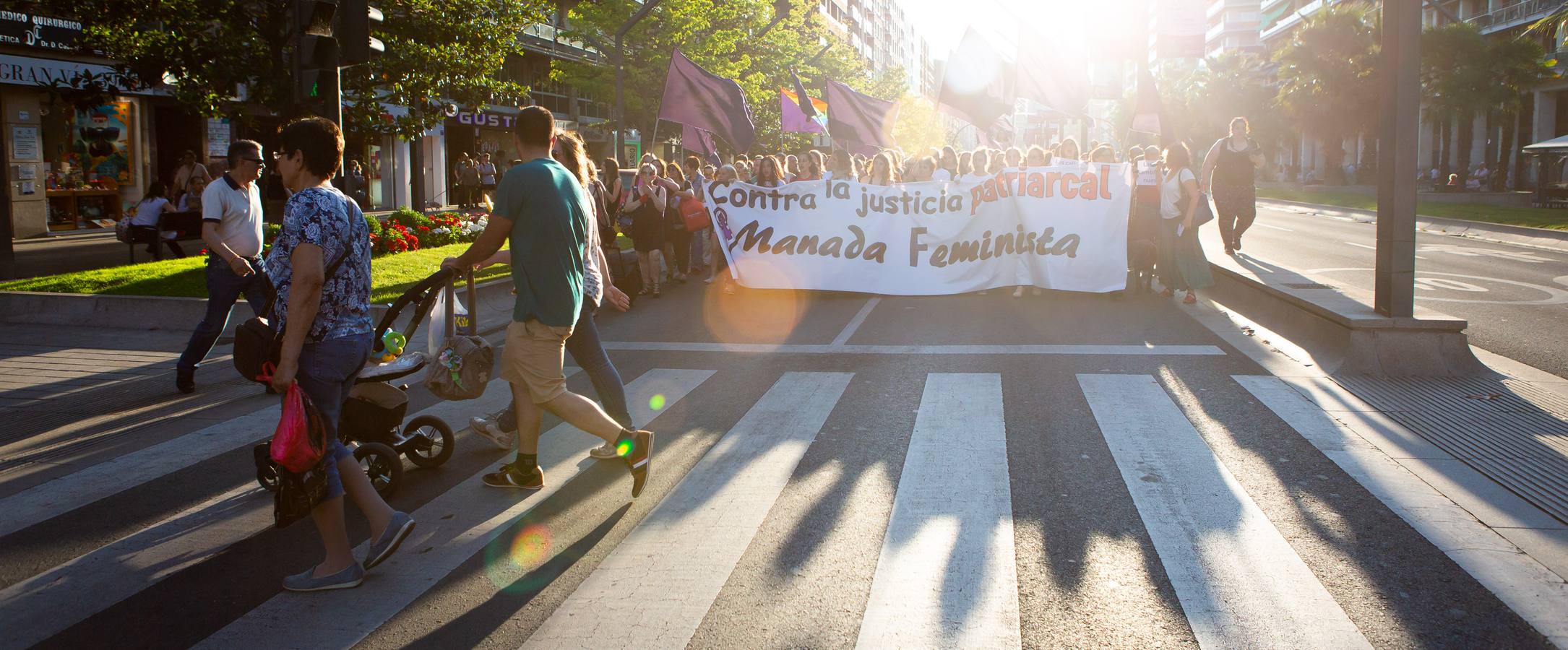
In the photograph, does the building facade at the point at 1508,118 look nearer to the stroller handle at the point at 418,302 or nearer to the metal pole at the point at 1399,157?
the metal pole at the point at 1399,157

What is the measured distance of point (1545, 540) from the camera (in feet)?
14.8

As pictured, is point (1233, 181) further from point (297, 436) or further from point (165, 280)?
point (297, 436)

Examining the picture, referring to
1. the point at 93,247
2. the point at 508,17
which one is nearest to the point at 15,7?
the point at 508,17

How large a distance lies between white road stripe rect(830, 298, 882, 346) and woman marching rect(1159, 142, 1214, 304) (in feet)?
10.2

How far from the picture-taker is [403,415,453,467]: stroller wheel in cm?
575

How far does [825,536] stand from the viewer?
4.68 meters

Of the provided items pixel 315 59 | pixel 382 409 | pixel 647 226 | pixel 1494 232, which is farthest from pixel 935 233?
pixel 1494 232

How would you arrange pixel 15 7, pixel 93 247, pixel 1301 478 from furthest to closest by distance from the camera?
1. pixel 93 247
2. pixel 15 7
3. pixel 1301 478

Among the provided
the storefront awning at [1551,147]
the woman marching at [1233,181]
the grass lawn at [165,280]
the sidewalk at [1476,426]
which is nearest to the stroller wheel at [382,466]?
the sidewalk at [1476,426]

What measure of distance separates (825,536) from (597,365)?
177cm

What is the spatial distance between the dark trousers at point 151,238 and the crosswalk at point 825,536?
11.5 m

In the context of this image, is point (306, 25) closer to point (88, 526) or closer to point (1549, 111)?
point (88, 526)

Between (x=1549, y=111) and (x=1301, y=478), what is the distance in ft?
192

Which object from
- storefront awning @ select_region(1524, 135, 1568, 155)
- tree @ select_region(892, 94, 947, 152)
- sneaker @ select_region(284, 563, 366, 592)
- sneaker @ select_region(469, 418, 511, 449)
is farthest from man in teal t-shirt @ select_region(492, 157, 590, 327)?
tree @ select_region(892, 94, 947, 152)
